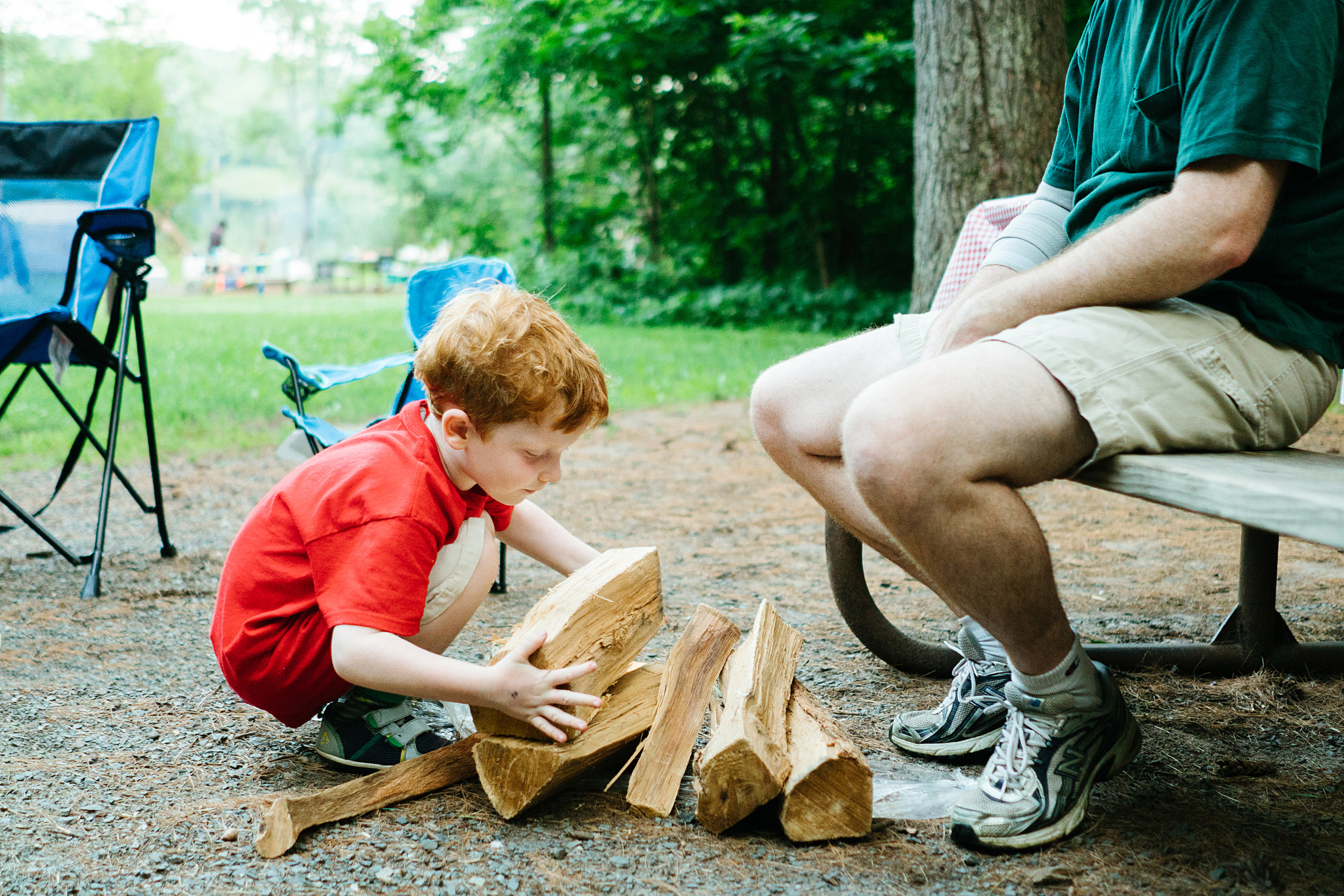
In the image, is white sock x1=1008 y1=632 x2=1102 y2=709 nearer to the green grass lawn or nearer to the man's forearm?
the man's forearm

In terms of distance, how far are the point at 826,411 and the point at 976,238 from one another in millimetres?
1168

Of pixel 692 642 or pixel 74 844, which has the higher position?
pixel 692 642

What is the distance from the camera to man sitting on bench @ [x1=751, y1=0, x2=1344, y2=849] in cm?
140

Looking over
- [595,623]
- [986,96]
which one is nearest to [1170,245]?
[595,623]

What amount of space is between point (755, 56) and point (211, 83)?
1801 inches

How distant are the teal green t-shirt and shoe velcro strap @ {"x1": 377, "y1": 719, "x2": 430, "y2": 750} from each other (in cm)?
150

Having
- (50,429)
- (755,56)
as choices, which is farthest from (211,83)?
(50,429)

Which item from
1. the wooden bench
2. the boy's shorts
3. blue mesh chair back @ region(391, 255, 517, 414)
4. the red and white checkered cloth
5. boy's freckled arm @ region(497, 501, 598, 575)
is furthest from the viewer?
blue mesh chair back @ region(391, 255, 517, 414)

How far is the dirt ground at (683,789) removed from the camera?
4.71ft

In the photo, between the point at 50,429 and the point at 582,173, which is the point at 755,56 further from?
the point at 50,429

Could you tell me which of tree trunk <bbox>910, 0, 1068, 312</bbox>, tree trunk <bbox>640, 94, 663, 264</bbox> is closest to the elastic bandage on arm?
tree trunk <bbox>910, 0, 1068, 312</bbox>

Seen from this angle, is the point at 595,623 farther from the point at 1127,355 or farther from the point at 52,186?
the point at 52,186

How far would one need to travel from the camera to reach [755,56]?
12.5m

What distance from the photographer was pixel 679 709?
68.9 inches
